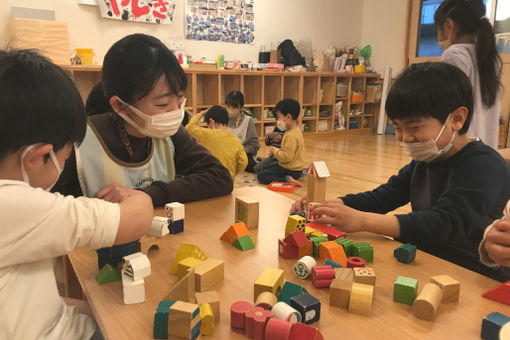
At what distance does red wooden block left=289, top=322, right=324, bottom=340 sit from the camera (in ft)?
1.97

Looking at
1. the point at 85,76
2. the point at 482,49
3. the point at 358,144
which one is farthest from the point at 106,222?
the point at 358,144

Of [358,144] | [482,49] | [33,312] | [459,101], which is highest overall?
[482,49]

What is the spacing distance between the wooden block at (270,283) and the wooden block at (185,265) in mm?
149

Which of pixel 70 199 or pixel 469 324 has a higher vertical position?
pixel 70 199

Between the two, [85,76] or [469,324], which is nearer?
[469,324]

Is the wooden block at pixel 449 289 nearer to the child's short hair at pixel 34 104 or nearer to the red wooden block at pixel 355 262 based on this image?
the red wooden block at pixel 355 262

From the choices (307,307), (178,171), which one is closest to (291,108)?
(178,171)

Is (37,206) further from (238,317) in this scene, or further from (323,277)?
(323,277)

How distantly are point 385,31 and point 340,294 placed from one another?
26.6 feet

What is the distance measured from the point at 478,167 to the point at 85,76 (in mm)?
5186

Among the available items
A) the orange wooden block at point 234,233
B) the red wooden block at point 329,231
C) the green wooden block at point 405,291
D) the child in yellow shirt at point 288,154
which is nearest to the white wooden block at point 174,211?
the orange wooden block at point 234,233

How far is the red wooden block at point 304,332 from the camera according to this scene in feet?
1.97

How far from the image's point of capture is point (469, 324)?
68 centimetres

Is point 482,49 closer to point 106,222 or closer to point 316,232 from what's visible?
point 316,232
